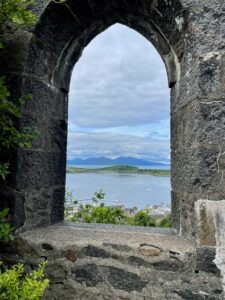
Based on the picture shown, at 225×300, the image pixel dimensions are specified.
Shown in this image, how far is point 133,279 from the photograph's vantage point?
2082 mm

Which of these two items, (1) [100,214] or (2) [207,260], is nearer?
(2) [207,260]

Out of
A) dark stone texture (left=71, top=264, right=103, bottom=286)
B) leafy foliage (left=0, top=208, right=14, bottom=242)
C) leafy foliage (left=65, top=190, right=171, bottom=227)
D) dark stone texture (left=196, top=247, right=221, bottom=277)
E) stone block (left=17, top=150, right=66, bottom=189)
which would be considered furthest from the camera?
leafy foliage (left=65, top=190, right=171, bottom=227)

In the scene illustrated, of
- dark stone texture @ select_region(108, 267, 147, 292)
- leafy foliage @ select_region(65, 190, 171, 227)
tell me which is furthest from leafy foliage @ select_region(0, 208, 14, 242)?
leafy foliage @ select_region(65, 190, 171, 227)

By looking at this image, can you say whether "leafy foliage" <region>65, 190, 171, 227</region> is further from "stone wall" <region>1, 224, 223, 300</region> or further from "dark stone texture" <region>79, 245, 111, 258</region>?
"dark stone texture" <region>79, 245, 111, 258</region>

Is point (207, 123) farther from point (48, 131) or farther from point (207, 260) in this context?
point (48, 131)

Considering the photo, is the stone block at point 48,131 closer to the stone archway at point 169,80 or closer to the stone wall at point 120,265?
the stone archway at point 169,80

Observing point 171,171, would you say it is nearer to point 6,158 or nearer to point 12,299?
point 6,158

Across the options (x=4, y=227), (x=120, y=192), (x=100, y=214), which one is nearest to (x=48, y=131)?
(x=4, y=227)

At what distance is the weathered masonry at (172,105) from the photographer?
195 centimetres

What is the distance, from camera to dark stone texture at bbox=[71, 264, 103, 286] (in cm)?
215

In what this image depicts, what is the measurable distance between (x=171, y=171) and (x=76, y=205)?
9.19 feet

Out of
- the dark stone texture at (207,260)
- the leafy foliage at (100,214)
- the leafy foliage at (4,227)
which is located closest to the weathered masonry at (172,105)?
the dark stone texture at (207,260)

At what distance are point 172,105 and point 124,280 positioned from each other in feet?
4.36

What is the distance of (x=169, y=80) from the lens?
2.50 meters
